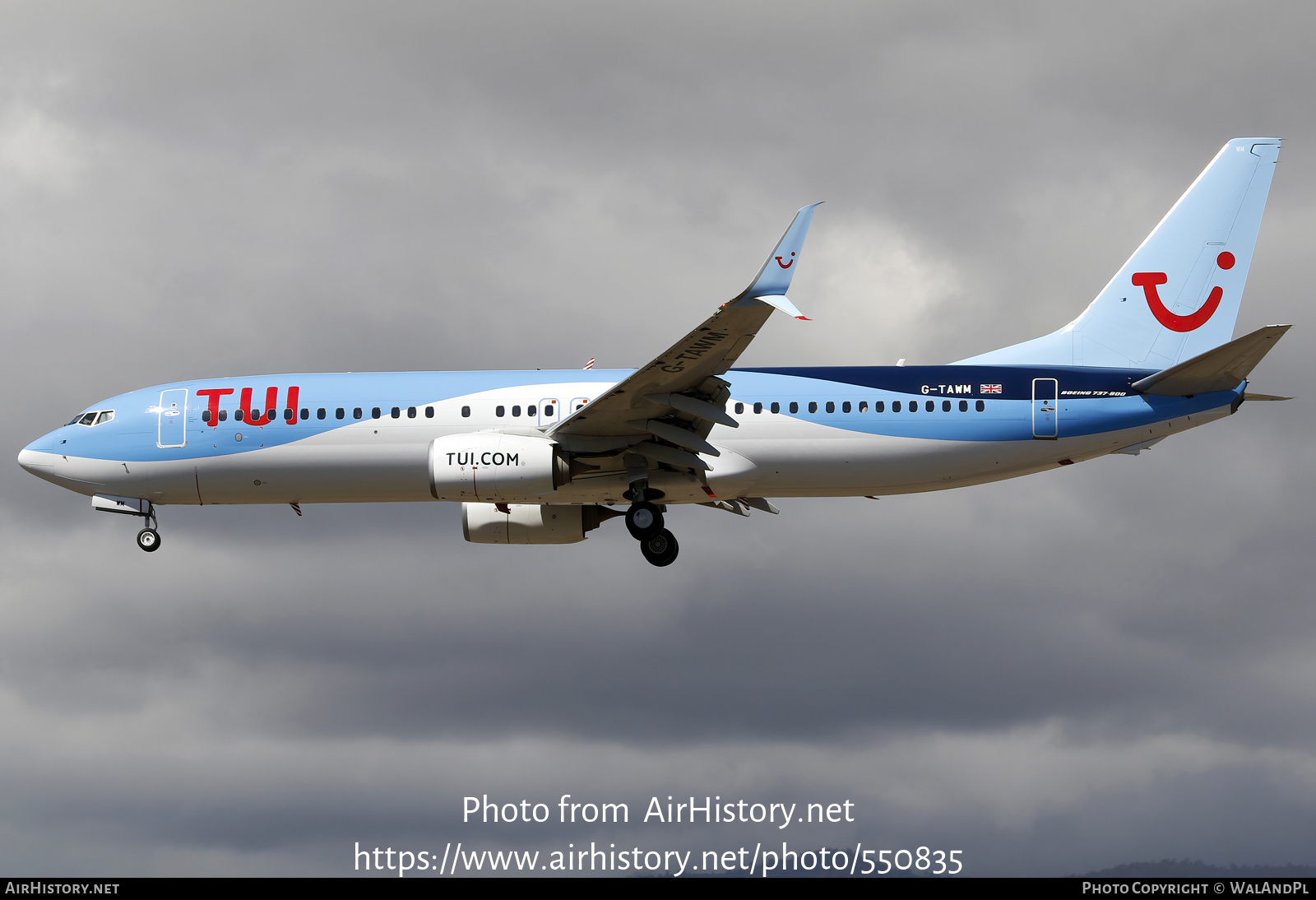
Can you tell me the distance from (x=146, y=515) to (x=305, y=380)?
4955mm

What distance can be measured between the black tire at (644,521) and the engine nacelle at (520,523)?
121 inches

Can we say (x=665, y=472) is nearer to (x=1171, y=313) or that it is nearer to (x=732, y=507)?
(x=732, y=507)

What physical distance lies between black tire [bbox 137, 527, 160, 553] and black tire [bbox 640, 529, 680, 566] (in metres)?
11.2

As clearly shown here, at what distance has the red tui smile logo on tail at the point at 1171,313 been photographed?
3045 cm

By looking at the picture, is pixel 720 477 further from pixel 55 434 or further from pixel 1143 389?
pixel 55 434

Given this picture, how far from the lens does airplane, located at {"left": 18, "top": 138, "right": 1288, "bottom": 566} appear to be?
27391 millimetres

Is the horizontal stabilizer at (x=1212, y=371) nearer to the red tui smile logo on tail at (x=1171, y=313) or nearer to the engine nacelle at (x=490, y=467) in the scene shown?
the red tui smile logo on tail at (x=1171, y=313)

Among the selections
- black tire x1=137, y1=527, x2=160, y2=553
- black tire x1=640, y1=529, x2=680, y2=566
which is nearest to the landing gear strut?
black tire x1=137, y1=527, x2=160, y2=553

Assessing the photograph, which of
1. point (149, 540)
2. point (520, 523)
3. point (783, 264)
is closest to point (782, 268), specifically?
point (783, 264)

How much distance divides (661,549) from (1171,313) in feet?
42.5

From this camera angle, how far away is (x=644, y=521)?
2862 centimetres

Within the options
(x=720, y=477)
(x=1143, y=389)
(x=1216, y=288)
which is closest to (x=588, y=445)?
(x=720, y=477)

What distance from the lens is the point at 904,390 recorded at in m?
28.3
